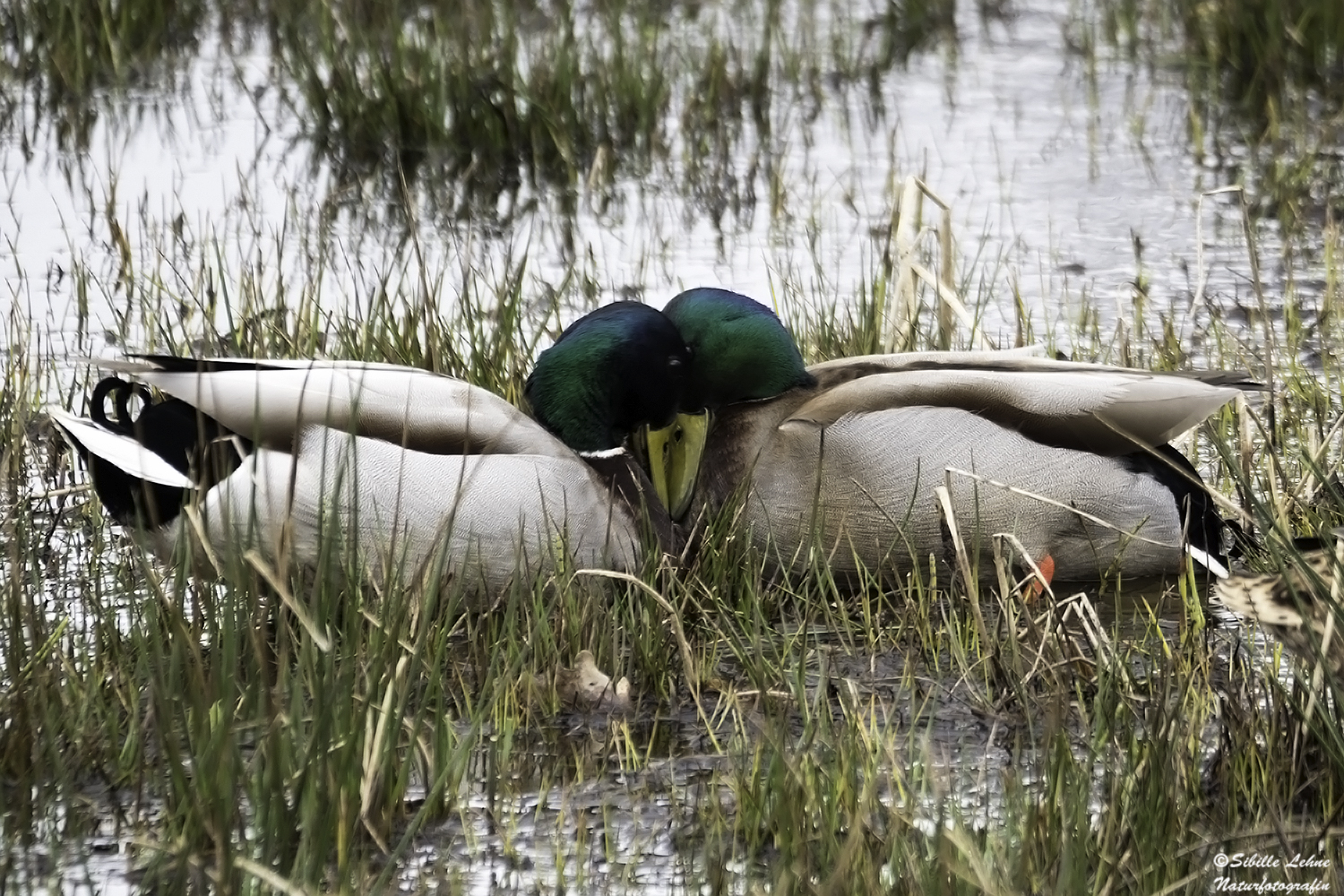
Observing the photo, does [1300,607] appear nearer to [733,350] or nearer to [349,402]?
[349,402]

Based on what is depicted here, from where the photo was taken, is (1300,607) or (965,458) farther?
(965,458)

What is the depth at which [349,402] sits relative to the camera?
427 centimetres

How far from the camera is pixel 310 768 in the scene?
2.88 meters

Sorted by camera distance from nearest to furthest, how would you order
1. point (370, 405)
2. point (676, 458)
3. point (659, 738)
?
point (659, 738) → point (370, 405) → point (676, 458)

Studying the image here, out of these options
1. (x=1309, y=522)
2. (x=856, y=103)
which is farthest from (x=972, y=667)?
(x=856, y=103)

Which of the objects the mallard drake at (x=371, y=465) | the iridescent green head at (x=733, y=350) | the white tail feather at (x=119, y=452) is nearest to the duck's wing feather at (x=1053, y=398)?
the iridescent green head at (x=733, y=350)

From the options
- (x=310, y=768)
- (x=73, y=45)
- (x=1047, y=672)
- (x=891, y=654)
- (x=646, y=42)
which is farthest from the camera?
(x=646, y=42)

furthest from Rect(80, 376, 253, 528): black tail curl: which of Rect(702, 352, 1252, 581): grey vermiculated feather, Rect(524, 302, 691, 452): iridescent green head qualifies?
Rect(702, 352, 1252, 581): grey vermiculated feather

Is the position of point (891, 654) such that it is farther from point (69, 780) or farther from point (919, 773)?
point (69, 780)

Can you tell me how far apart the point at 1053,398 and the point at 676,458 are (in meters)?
0.89

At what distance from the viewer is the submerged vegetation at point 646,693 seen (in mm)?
2908

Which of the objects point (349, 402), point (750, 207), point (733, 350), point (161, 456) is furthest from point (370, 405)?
point (750, 207)

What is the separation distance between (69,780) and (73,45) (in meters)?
6.90

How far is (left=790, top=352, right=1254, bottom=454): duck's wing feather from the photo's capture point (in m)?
4.65
